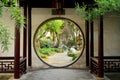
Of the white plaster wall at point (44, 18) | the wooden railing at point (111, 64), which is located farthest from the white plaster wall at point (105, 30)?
the wooden railing at point (111, 64)

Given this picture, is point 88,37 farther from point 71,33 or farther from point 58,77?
point 71,33

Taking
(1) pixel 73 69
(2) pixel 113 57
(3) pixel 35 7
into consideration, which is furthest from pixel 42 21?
(2) pixel 113 57

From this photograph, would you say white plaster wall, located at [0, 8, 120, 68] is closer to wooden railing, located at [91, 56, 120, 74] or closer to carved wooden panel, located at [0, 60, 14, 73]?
wooden railing, located at [91, 56, 120, 74]

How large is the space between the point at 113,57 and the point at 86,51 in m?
1.10

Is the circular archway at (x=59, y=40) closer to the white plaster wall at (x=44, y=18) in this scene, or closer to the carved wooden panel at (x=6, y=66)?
the white plaster wall at (x=44, y=18)

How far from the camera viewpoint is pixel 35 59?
40.2 ft

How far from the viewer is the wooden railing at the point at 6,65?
35.3ft

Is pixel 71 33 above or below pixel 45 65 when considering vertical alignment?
above

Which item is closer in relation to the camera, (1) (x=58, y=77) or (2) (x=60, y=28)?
(1) (x=58, y=77)

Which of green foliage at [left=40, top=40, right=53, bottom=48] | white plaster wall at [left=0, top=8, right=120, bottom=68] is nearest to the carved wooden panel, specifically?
white plaster wall at [left=0, top=8, right=120, bottom=68]

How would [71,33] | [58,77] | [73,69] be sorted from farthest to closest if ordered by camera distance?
[71,33], [73,69], [58,77]

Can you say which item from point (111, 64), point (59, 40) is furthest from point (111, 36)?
point (59, 40)

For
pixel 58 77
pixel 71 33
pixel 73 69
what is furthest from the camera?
pixel 71 33

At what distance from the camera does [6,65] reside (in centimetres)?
1159
